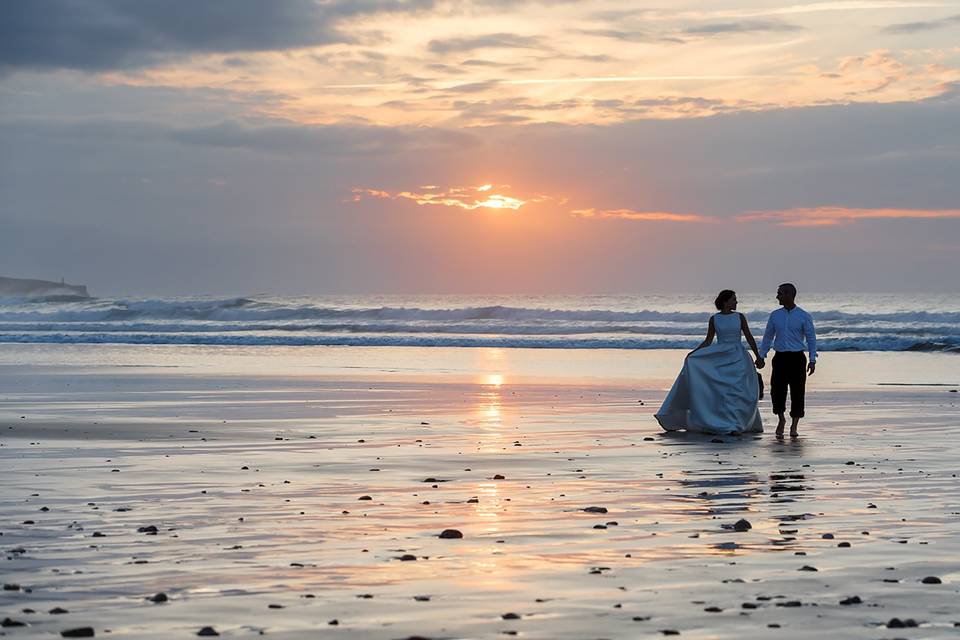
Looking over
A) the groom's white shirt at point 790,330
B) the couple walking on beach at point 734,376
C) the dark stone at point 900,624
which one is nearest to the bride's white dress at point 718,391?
the couple walking on beach at point 734,376

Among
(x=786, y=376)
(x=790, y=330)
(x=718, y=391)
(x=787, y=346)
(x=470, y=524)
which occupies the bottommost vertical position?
(x=470, y=524)

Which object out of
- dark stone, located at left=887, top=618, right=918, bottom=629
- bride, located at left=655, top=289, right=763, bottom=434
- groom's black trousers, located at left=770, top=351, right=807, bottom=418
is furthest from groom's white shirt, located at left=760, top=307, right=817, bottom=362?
dark stone, located at left=887, top=618, right=918, bottom=629

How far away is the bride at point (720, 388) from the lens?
1531 cm

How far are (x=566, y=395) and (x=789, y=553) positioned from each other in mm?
13906

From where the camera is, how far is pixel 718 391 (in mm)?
15500

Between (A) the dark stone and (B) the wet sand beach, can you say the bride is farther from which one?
(A) the dark stone

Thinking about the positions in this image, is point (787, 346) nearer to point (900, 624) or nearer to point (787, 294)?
point (787, 294)

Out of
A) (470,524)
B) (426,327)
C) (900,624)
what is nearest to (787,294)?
(470,524)

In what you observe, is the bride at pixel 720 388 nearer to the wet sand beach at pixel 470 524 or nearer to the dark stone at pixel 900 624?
the wet sand beach at pixel 470 524

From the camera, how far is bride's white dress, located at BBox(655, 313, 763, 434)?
1531 centimetres

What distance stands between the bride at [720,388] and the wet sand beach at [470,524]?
517 mm

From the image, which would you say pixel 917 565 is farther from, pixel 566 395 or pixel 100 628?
pixel 566 395

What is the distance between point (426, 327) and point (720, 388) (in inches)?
1703

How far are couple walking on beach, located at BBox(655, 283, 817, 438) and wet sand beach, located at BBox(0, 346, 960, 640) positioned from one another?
0.50m
